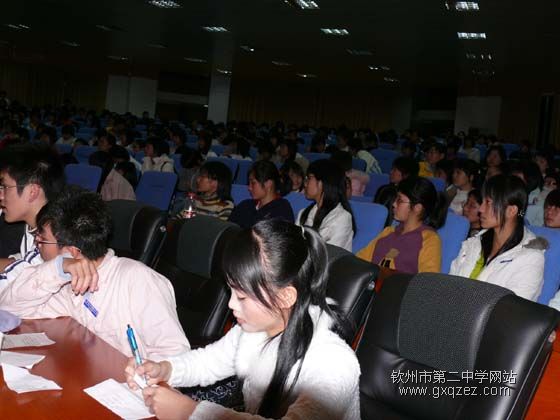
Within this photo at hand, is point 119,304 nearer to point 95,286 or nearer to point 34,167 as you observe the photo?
point 95,286

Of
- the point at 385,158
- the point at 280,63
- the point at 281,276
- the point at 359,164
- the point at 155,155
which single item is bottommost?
the point at 281,276

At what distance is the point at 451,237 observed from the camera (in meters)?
4.03

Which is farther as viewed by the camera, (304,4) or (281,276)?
(304,4)

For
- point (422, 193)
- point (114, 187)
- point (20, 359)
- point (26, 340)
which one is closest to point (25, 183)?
point (26, 340)

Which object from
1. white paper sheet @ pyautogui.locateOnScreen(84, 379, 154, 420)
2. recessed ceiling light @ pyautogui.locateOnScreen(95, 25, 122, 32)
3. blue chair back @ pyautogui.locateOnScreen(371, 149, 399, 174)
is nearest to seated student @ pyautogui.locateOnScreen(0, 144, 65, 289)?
white paper sheet @ pyautogui.locateOnScreen(84, 379, 154, 420)

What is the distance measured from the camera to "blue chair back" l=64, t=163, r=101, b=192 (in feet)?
19.7

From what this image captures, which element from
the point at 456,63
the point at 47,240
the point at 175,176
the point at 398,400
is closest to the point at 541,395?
the point at 398,400

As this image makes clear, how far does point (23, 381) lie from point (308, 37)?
12023mm

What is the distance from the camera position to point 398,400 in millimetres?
1826

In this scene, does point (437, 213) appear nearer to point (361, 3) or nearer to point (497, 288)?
point (497, 288)

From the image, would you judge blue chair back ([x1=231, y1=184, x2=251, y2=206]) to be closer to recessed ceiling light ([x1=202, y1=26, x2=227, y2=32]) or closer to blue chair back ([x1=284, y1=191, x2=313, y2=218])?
blue chair back ([x1=284, y1=191, x2=313, y2=218])

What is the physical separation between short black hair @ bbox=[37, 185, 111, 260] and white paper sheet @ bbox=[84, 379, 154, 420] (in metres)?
0.61

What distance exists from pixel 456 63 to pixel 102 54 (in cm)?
1037

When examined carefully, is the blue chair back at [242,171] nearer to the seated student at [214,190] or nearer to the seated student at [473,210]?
the seated student at [214,190]
